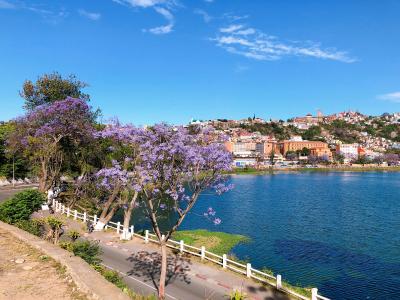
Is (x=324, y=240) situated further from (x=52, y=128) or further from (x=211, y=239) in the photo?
(x=52, y=128)

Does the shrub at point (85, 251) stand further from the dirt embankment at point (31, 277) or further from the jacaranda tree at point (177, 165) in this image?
the jacaranda tree at point (177, 165)

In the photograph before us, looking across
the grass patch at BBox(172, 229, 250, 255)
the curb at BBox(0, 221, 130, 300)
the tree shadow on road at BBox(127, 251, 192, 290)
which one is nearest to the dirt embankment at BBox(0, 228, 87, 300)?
the curb at BBox(0, 221, 130, 300)

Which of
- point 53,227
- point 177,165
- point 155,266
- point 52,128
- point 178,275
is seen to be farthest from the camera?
point 52,128

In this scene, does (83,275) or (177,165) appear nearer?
(83,275)

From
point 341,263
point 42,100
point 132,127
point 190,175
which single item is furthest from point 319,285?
point 42,100

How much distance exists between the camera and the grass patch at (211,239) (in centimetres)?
3412

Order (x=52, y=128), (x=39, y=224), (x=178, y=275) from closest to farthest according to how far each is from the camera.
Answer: (x=178, y=275), (x=39, y=224), (x=52, y=128)

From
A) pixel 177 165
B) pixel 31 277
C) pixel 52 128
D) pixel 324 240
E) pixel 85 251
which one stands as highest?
pixel 52 128

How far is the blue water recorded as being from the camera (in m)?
26.0

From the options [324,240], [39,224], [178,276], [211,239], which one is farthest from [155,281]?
A: [324,240]

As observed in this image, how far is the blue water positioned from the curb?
16.5ft

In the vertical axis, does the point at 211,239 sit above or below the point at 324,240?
above

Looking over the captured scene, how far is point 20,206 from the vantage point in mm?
23391

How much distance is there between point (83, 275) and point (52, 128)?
26.2 meters
